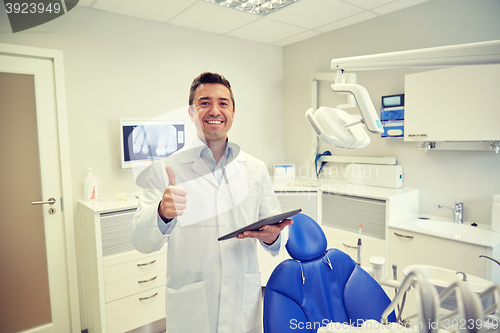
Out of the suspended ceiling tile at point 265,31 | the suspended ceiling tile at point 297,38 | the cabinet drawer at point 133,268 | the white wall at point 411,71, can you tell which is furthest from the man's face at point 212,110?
the suspended ceiling tile at point 297,38

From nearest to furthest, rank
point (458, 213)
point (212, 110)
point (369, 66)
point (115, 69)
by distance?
point (369, 66), point (212, 110), point (458, 213), point (115, 69)

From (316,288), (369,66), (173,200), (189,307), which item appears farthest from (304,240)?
(369,66)

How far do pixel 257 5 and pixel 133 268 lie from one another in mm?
2372

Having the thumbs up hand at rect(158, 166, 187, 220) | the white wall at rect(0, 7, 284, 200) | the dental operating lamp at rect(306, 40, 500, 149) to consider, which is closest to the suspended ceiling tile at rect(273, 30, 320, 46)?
the white wall at rect(0, 7, 284, 200)

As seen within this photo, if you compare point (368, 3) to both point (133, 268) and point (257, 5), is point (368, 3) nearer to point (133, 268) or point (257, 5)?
Answer: point (257, 5)

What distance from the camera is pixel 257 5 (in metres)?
2.70

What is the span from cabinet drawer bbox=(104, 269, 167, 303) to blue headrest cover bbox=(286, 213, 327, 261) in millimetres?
1431

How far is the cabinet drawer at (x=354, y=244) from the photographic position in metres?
2.54

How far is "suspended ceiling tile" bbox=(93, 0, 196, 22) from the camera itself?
2.46 m

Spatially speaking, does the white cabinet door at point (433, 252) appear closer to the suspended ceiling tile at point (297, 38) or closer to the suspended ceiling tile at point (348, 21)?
the suspended ceiling tile at point (348, 21)

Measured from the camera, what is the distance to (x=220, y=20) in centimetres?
293

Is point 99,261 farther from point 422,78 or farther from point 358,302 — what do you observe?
point 422,78

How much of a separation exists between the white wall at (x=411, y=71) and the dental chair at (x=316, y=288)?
1.55m

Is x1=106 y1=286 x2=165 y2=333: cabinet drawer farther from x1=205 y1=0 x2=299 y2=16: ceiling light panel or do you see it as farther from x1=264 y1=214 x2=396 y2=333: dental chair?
x1=205 y1=0 x2=299 y2=16: ceiling light panel
